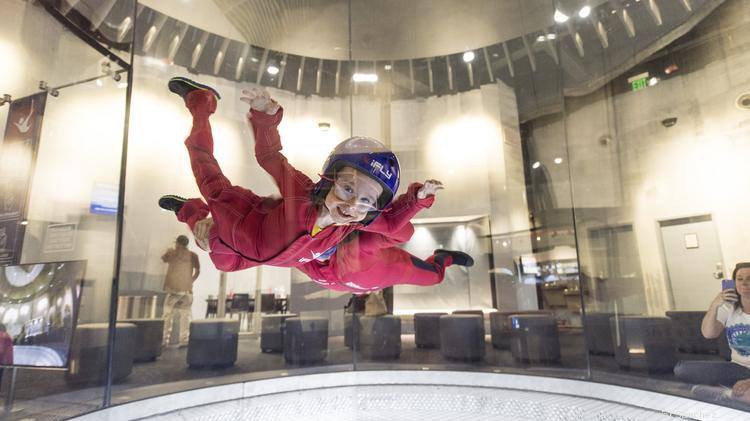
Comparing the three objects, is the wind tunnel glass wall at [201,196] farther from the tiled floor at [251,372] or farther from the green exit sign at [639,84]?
the green exit sign at [639,84]

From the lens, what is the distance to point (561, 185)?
4.77 metres

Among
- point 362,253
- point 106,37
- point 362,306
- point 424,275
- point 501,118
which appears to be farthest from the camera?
point 501,118

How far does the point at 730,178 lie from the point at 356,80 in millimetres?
3964

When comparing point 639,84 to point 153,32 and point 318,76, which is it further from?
point 153,32

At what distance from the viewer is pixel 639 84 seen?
4.68m

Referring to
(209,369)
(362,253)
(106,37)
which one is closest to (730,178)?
(362,253)

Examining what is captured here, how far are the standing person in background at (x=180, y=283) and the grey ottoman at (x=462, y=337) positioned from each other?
2690mm

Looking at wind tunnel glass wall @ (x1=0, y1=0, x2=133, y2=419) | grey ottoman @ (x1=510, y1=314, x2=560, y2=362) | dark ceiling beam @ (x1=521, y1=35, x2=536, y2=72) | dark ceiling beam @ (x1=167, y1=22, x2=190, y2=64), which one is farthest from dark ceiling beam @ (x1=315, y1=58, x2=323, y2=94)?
grey ottoman @ (x1=510, y1=314, x2=560, y2=362)

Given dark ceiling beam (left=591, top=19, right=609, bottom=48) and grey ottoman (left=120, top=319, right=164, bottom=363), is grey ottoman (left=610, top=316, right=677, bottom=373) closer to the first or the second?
dark ceiling beam (left=591, top=19, right=609, bottom=48)

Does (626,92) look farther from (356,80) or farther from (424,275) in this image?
(424,275)

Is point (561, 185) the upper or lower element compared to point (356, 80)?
lower

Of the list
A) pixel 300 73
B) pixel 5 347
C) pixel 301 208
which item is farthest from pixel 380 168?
pixel 300 73

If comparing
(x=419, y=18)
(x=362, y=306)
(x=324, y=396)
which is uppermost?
(x=419, y=18)

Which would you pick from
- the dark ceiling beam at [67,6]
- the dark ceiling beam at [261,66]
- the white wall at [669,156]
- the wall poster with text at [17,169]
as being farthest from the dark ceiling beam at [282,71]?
the white wall at [669,156]
